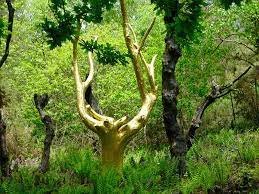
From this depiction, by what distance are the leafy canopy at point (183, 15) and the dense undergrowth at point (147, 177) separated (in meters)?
2.59

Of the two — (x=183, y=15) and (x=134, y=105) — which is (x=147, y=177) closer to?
(x=183, y=15)

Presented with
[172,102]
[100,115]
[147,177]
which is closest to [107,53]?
[100,115]

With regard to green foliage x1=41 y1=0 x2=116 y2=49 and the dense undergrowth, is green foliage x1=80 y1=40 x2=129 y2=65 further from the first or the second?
the dense undergrowth

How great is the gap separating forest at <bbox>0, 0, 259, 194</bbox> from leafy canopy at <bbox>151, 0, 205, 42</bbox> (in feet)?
0.04

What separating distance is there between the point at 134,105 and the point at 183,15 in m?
13.8

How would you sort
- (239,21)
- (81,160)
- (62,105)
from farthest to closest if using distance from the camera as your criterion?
1. (62,105)
2. (239,21)
3. (81,160)

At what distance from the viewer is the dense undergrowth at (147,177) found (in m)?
7.08

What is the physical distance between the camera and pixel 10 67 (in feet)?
105

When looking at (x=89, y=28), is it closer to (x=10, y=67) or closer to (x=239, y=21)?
(x=239, y=21)

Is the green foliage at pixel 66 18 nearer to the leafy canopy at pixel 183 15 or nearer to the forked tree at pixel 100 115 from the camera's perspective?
the forked tree at pixel 100 115

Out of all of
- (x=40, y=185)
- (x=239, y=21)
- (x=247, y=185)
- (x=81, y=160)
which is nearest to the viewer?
(x=247, y=185)

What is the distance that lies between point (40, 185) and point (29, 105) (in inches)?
501

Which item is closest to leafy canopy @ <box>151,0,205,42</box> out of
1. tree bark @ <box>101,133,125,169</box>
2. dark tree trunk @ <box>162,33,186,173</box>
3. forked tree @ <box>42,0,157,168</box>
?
forked tree @ <box>42,0,157,168</box>

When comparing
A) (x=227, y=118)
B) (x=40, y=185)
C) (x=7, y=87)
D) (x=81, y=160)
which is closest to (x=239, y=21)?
(x=227, y=118)
